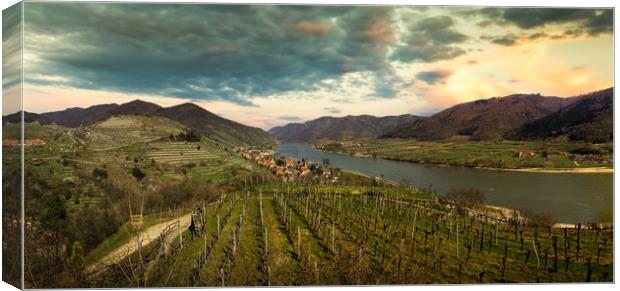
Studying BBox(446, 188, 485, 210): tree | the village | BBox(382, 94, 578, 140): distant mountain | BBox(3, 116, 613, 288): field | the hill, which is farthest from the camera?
the village

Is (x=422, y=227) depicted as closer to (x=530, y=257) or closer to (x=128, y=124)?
(x=530, y=257)

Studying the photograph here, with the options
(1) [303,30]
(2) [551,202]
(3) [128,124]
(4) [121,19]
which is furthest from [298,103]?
(2) [551,202]

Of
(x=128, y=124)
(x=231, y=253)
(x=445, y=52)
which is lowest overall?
(x=231, y=253)

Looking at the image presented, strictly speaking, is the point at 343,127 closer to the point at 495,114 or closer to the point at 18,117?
the point at 495,114

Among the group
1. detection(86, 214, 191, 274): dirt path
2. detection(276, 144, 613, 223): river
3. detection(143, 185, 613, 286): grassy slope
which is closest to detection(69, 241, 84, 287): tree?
detection(86, 214, 191, 274): dirt path

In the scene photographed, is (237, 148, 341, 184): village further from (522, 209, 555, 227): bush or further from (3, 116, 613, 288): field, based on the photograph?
(522, 209, 555, 227): bush

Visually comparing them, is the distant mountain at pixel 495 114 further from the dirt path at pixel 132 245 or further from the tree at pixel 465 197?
the dirt path at pixel 132 245
